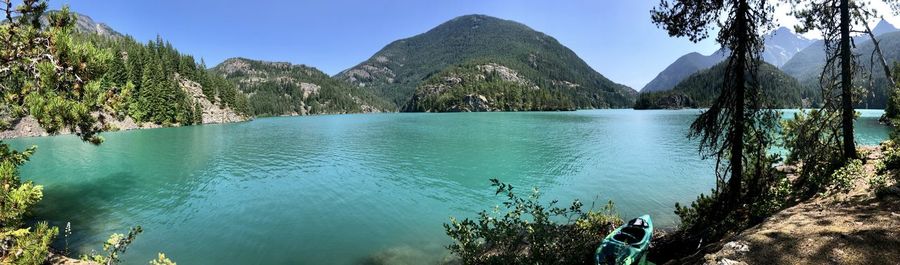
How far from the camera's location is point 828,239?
7738mm

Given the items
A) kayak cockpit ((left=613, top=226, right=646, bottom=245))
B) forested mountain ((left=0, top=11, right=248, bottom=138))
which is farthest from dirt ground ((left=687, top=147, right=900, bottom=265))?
forested mountain ((left=0, top=11, right=248, bottom=138))

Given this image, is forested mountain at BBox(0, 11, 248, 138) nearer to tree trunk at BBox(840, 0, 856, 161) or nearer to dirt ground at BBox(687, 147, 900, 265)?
dirt ground at BBox(687, 147, 900, 265)

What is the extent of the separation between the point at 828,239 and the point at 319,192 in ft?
88.1

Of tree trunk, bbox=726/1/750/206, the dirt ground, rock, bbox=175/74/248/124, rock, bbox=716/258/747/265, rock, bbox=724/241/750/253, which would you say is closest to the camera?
the dirt ground

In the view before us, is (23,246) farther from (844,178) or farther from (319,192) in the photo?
(844,178)

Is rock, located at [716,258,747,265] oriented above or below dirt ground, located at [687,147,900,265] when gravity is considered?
below

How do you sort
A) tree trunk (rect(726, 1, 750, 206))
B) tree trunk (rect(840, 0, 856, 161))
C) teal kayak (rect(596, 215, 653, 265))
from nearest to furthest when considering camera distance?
1. teal kayak (rect(596, 215, 653, 265))
2. tree trunk (rect(726, 1, 750, 206))
3. tree trunk (rect(840, 0, 856, 161))

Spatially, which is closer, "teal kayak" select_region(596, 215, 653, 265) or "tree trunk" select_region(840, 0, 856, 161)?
"teal kayak" select_region(596, 215, 653, 265)

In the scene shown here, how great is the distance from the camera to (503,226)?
10047 mm

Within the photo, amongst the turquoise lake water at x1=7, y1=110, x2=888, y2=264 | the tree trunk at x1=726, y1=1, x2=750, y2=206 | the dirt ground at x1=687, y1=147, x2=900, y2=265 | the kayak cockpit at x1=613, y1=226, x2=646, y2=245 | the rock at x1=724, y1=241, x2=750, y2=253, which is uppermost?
the tree trunk at x1=726, y1=1, x2=750, y2=206

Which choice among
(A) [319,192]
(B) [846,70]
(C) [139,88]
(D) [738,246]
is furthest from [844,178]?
(C) [139,88]

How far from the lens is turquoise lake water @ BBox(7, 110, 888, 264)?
18.0m

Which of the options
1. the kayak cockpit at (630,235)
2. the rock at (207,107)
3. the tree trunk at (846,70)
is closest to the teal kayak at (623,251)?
the kayak cockpit at (630,235)

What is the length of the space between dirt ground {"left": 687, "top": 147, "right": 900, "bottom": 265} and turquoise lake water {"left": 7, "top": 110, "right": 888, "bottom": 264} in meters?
11.2
